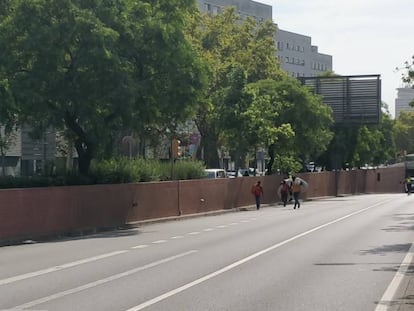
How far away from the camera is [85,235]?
27984mm

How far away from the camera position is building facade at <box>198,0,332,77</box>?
123 meters

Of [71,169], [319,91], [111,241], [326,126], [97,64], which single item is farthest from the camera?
[319,91]

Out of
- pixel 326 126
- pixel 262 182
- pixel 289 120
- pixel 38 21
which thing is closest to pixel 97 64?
pixel 38 21

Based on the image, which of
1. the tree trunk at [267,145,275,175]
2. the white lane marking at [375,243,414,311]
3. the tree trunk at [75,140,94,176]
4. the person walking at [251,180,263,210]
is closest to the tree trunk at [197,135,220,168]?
the tree trunk at [267,145,275,175]

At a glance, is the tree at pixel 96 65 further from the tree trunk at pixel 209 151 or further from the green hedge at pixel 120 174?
the tree trunk at pixel 209 151

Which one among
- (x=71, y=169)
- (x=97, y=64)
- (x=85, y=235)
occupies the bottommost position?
(x=85, y=235)

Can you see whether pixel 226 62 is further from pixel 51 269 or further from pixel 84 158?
pixel 51 269

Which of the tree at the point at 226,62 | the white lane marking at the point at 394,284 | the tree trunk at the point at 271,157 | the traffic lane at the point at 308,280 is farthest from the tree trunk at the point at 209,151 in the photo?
the white lane marking at the point at 394,284

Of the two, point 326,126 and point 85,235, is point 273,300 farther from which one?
point 326,126

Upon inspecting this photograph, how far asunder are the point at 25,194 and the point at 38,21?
599cm

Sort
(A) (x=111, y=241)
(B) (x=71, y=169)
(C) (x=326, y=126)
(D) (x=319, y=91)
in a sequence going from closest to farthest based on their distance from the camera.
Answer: (A) (x=111, y=241) < (B) (x=71, y=169) < (C) (x=326, y=126) < (D) (x=319, y=91)

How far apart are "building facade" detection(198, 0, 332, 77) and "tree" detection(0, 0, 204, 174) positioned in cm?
9017

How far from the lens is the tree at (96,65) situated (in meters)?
27.3

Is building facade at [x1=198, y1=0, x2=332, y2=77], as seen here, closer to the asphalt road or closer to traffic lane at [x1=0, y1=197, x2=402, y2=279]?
traffic lane at [x1=0, y1=197, x2=402, y2=279]
